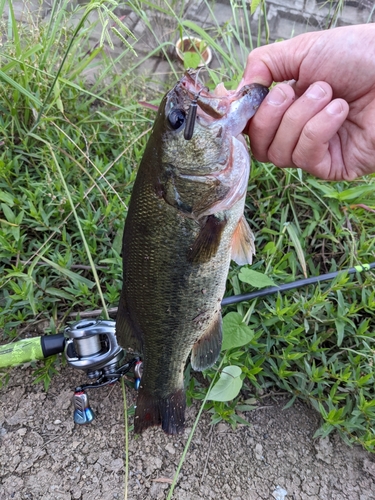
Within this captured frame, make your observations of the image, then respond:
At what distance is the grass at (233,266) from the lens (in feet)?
7.00

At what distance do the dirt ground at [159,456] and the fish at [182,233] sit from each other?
1.49ft

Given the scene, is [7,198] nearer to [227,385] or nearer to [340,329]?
[227,385]

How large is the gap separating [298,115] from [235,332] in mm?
1173

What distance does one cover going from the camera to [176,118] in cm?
146

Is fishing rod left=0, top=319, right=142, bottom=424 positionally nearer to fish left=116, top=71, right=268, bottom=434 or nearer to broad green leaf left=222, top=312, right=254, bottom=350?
fish left=116, top=71, right=268, bottom=434

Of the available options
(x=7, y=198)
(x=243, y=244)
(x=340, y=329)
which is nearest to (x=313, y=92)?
(x=243, y=244)

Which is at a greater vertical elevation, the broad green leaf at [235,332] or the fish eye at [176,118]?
the fish eye at [176,118]

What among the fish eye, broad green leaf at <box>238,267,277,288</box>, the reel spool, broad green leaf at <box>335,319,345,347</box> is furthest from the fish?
broad green leaf at <box>335,319,345,347</box>

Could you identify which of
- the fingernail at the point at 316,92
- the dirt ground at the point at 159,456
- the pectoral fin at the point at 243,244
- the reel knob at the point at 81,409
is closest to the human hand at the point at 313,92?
the fingernail at the point at 316,92

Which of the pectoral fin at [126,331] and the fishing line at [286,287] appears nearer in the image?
the pectoral fin at [126,331]

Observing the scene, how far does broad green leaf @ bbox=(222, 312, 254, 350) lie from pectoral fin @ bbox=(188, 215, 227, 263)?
62 cm

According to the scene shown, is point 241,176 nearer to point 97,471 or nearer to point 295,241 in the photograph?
point 295,241

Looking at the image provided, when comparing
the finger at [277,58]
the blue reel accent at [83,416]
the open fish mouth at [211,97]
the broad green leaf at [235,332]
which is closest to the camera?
the open fish mouth at [211,97]

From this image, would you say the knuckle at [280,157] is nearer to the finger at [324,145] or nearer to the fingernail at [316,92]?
the finger at [324,145]
